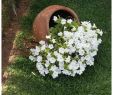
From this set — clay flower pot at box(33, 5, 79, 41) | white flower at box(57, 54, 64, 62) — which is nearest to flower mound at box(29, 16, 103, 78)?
white flower at box(57, 54, 64, 62)

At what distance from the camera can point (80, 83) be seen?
460 cm

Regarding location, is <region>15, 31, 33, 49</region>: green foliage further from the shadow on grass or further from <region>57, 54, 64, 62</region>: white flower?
<region>57, 54, 64, 62</region>: white flower

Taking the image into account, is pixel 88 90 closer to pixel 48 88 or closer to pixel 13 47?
pixel 48 88

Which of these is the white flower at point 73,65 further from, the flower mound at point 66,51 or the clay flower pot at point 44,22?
the clay flower pot at point 44,22

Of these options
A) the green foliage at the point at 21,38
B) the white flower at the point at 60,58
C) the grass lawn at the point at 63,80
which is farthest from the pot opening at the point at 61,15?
the white flower at the point at 60,58

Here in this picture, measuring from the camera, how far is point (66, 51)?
4539 mm

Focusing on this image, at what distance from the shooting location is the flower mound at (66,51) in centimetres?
453

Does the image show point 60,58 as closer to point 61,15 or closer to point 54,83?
point 54,83

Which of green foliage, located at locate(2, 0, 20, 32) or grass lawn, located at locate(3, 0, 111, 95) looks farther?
green foliage, located at locate(2, 0, 20, 32)

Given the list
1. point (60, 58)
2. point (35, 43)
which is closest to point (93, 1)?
point (35, 43)

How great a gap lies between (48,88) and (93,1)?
174 cm

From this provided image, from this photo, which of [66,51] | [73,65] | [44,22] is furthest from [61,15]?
[73,65]

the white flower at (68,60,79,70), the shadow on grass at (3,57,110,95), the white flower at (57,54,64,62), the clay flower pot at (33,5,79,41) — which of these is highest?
the clay flower pot at (33,5,79,41)

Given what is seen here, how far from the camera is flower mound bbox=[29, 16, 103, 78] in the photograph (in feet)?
14.9
